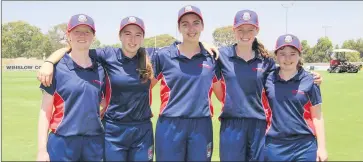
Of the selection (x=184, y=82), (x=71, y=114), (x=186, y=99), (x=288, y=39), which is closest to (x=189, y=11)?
(x=184, y=82)

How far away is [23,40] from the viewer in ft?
258

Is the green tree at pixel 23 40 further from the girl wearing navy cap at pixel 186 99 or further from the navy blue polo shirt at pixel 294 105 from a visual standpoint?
the navy blue polo shirt at pixel 294 105

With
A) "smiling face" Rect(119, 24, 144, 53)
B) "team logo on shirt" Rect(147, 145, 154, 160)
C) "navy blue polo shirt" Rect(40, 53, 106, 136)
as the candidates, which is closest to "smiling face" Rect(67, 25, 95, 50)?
"navy blue polo shirt" Rect(40, 53, 106, 136)

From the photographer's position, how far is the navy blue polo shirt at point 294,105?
3998 mm

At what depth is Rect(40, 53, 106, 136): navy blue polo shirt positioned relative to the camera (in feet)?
11.9

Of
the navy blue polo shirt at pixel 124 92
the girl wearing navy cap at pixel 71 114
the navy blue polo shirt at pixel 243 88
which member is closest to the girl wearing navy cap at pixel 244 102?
the navy blue polo shirt at pixel 243 88

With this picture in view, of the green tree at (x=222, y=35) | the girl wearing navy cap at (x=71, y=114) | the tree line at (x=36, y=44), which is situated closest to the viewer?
the girl wearing navy cap at (x=71, y=114)

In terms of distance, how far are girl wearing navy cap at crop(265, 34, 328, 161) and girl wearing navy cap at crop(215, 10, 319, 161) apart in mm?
164

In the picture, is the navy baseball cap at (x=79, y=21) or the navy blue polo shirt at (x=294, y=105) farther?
the navy blue polo shirt at (x=294, y=105)

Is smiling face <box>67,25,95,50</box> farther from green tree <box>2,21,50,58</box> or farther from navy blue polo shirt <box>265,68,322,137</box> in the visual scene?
green tree <box>2,21,50,58</box>

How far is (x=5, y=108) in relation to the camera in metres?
11.7

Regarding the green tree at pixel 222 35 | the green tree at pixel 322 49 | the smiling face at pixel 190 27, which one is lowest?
the smiling face at pixel 190 27

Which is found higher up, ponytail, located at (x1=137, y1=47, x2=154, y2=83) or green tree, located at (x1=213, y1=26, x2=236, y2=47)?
green tree, located at (x1=213, y1=26, x2=236, y2=47)

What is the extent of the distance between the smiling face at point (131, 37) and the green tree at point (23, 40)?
7582 cm
